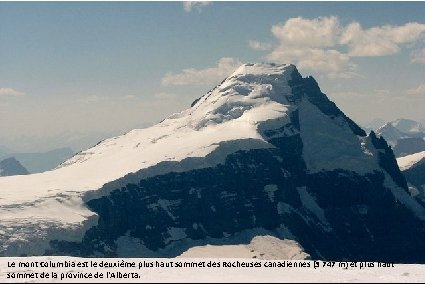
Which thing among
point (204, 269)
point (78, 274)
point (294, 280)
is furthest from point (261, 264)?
point (78, 274)

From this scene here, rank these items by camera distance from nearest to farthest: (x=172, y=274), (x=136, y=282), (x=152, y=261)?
(x=136, y=282)
(x=172, y=274)
(x=152, y=261)

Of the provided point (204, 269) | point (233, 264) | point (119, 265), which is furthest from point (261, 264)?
point (119, 265)

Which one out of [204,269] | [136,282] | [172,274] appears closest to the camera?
[136,282]

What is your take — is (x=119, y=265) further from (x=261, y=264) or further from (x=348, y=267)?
(x=348, y=267)

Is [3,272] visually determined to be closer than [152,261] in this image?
Yes

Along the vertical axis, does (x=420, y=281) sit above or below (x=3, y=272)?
below

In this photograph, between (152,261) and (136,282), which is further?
(152,261)

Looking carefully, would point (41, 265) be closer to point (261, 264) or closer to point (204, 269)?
point (204, 269)

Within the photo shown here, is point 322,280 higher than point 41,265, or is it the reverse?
point 41,265

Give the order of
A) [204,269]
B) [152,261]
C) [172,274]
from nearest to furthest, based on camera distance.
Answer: [172,274] < [204,269] < [152,261]
